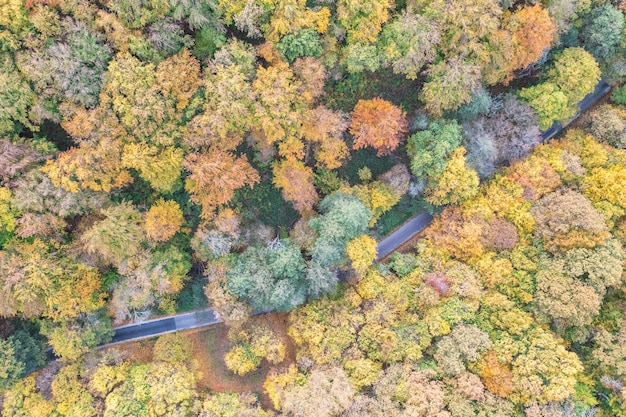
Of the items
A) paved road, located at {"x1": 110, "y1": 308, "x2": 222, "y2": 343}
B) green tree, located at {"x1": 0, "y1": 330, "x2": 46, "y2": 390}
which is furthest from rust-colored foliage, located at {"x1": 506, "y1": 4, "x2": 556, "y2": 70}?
green tree, located at {"x1": 0, "y1": 330, "x2": 46, "y2": 390}

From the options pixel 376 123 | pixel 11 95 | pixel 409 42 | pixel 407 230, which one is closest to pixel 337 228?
pixel 376 123

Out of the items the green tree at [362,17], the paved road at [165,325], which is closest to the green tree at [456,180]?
the green tree at [362,17]

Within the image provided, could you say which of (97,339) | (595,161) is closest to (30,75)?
(97,339)

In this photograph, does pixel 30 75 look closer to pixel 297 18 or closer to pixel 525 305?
pixel 297 18

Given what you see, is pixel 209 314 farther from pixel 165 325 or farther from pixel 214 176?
pixel 214 176

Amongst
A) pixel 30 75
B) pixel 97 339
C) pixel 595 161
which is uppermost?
pixel 30 75

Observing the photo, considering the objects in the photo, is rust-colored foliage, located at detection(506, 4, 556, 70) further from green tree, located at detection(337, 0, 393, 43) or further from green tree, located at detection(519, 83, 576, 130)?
green tree, located at detection(337, 0, 393, 43)

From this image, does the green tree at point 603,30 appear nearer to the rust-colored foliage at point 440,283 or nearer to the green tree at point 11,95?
the rust-colored foliage at point 440,283

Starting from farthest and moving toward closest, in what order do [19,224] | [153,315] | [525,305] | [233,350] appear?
[153,315], [233,350], [525,305], [19,224]
